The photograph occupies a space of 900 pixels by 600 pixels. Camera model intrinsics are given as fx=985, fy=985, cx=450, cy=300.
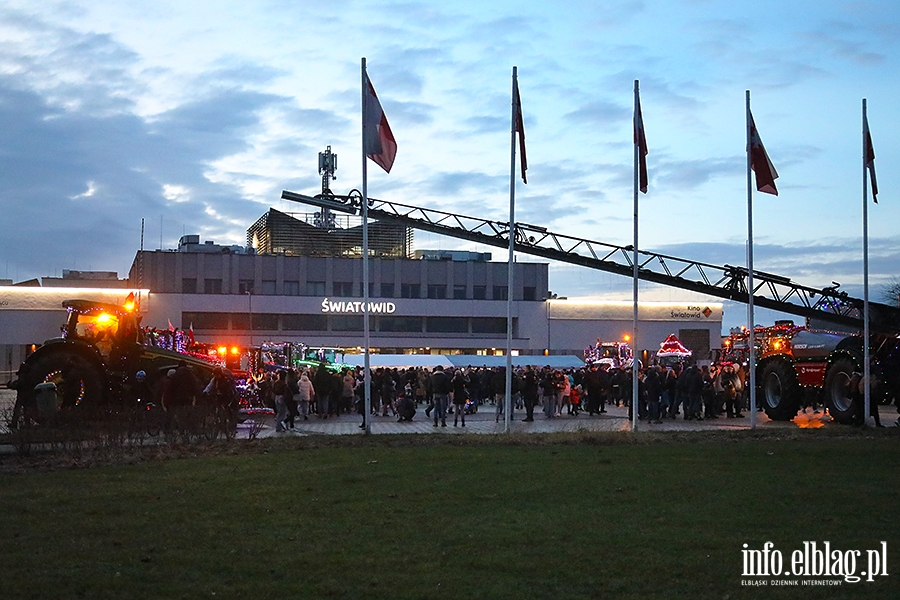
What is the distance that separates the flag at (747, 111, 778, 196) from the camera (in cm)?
2634

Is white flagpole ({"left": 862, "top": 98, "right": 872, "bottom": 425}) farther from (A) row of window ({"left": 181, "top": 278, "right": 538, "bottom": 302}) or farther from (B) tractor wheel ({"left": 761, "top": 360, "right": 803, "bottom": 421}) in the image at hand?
(A) row of window ({"left": 181, "top": 278, "right": 538, "bottom": 302})

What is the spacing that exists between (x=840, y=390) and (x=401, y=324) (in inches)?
2050

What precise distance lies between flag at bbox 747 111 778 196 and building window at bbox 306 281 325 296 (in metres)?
55.3

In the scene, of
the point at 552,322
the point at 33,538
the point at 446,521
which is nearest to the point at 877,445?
the point at 446,521

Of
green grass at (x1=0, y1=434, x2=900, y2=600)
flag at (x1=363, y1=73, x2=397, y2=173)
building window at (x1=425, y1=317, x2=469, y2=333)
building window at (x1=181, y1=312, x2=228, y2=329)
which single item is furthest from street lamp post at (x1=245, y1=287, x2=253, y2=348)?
green grass at (x1=0, y1=434, x2=900, y2=600)

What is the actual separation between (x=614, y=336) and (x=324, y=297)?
23485mm

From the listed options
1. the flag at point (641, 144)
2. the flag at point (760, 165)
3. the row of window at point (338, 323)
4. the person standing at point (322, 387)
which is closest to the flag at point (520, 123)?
the flag at point (641, 144)

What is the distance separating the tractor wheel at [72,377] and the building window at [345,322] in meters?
51.7

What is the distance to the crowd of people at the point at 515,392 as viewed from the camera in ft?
99.7

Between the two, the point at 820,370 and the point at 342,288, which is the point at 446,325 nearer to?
the point at 342,288

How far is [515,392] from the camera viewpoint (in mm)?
38250

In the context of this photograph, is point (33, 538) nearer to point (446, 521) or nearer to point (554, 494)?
point (446, 521)

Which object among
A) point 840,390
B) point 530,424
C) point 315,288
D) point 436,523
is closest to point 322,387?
point 530,424

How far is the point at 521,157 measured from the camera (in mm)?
24906
